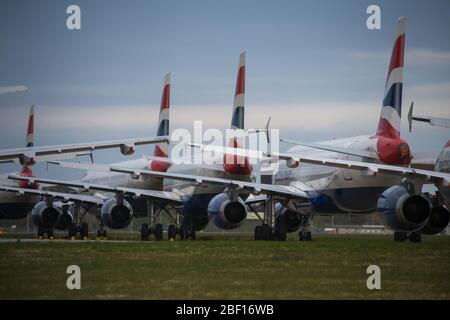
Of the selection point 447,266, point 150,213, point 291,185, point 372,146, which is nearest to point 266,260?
point 447,266

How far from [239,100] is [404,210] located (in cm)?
1880

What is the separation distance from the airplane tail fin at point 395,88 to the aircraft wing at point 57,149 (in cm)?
1921

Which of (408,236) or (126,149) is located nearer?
(126,149)

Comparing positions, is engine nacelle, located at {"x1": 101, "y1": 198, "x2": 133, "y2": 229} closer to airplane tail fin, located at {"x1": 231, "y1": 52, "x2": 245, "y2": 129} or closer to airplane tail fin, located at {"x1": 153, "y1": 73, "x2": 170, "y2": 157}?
airplane tail fin, located at {"x1": 231, "y1": 52, "x2": 245, "y2": 129}

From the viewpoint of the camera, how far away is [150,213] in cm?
5481

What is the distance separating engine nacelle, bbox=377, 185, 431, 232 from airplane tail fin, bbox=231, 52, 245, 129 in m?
16.9

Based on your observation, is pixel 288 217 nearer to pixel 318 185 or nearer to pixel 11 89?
pixel 318 185

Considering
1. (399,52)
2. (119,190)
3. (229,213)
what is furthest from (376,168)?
(119,190)

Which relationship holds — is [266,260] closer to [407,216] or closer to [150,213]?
[407,216]

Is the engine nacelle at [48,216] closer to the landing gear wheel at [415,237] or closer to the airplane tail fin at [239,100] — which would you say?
the airplane tail fin at [239,100]

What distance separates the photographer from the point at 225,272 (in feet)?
79.2

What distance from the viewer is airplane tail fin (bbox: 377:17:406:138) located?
41.3 metres
